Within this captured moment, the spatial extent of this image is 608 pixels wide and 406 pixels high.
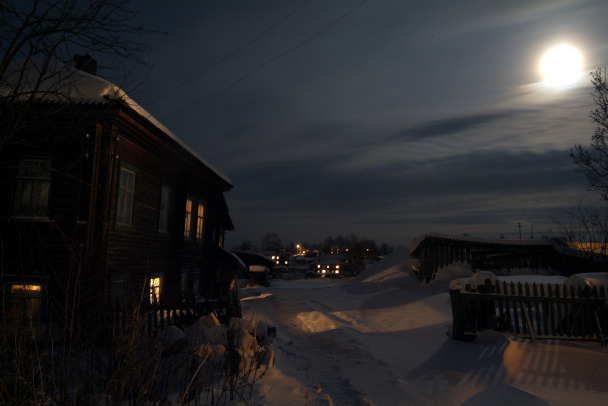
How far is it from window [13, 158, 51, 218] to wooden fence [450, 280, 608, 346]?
33.0ft

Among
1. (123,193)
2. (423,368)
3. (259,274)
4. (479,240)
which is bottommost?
(259,274)

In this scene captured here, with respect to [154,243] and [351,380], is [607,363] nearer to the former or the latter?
[351,380]

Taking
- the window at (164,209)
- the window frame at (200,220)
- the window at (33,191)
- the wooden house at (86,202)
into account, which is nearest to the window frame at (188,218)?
the window frame at (200,220)

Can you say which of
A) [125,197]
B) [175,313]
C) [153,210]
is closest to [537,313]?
[175,313]

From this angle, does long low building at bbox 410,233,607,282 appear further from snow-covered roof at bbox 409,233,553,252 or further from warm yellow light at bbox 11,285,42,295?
warm yellow light at bbox 11,285,42,295

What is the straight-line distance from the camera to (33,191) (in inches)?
428

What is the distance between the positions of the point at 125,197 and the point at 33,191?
2.16 meters

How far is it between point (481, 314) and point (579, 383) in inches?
112

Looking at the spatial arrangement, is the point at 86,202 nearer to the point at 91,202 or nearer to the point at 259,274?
the point at 91,202

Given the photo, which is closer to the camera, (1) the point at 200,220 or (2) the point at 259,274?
(1) the point at 200,220

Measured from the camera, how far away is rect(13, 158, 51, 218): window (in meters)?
10.7

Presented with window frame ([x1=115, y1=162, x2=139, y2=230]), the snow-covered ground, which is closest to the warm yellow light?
window frame ([x1=115, y1=162, x2=139, y2=230])

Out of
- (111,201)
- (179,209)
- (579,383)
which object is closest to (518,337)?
(579,383)

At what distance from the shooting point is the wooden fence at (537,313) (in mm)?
9383
